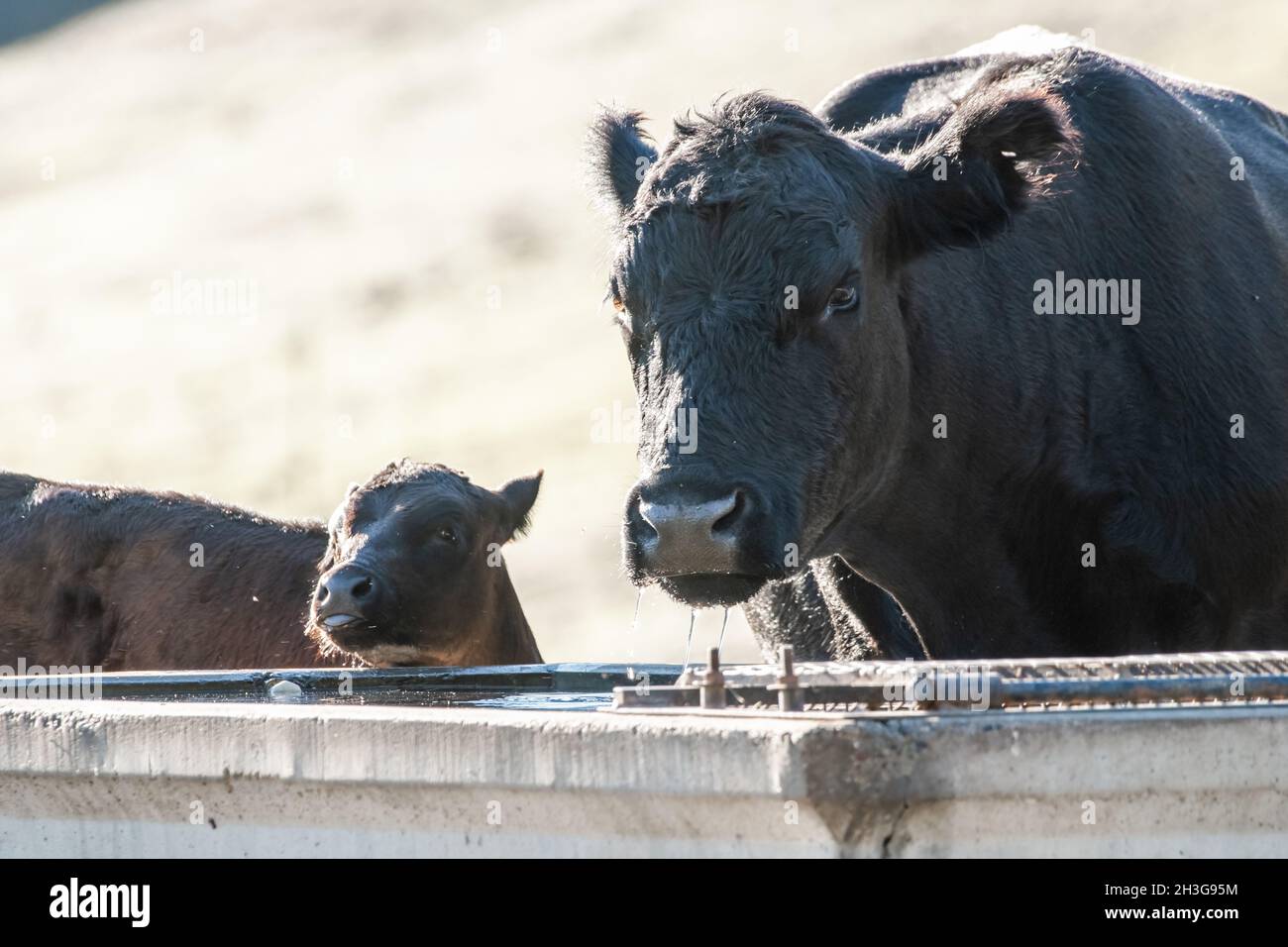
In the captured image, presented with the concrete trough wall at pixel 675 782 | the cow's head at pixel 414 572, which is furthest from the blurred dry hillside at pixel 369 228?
the concrete trough wall at pixel 675 782

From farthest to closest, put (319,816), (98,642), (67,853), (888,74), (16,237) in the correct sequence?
1. (16,237)
2. (98,642)
3. (888,74)
4. (67,853)
5. (319,816)

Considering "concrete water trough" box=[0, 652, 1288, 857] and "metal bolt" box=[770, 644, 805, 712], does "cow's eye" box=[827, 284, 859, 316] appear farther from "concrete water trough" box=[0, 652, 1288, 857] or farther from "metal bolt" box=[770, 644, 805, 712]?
"metal bolt" box=[770, 644, 805, 712]

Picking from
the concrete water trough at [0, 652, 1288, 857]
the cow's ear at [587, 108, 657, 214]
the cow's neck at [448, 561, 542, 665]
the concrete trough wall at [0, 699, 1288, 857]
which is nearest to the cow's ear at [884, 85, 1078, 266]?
the cow's ear at [587, 108, 657, 214]

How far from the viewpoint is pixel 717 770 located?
434cm

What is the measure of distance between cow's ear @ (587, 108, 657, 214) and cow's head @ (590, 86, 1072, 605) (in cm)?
67

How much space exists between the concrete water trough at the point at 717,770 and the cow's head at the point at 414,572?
309cm

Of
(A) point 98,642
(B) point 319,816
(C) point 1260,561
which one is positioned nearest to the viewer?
(B) point 319,816

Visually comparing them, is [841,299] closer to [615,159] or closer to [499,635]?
[615,159]

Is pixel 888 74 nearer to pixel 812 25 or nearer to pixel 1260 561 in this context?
pixel 1260 561

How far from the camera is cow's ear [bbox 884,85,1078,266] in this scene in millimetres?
6430

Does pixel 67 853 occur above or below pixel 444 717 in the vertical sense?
below

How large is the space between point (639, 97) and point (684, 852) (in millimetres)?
47487
